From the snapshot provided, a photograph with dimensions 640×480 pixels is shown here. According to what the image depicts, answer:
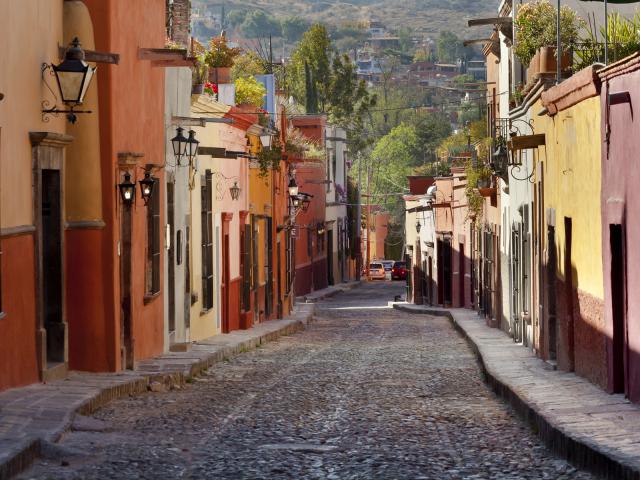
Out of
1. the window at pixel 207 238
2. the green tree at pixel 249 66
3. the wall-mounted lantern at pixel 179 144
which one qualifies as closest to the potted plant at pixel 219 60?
the window at pixel 207 238

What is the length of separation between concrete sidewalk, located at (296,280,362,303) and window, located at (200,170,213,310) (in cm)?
2420

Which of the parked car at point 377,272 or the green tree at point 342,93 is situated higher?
the green tree at point 342,93

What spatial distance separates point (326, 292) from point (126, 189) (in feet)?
137

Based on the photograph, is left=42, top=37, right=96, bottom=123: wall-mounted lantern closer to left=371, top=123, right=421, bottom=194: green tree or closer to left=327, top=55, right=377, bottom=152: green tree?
left=327, top=55, right=377, bottom=152: green tree

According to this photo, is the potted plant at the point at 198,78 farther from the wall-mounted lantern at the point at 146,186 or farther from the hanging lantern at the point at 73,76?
the hanging lantern at the point at 73,76

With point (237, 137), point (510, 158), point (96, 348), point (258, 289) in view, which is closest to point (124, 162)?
point (96, 348)

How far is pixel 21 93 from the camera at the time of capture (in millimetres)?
14320

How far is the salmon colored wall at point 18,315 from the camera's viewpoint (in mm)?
13703

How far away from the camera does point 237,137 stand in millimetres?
29609

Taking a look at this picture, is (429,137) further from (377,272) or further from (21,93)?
(21,93)

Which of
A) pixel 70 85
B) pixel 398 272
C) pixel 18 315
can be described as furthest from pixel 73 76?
pixel 398 272

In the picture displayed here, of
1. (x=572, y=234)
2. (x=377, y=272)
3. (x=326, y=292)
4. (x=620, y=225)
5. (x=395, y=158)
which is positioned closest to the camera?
(x=620, y=225)

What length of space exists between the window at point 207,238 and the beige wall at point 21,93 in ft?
31.9

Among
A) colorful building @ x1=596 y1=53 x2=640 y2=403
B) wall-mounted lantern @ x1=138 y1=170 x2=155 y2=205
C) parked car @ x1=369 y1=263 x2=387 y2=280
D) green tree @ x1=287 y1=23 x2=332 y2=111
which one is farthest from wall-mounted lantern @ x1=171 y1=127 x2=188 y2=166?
parked car @ x1=369 y1=263 x2=387 y2=280
